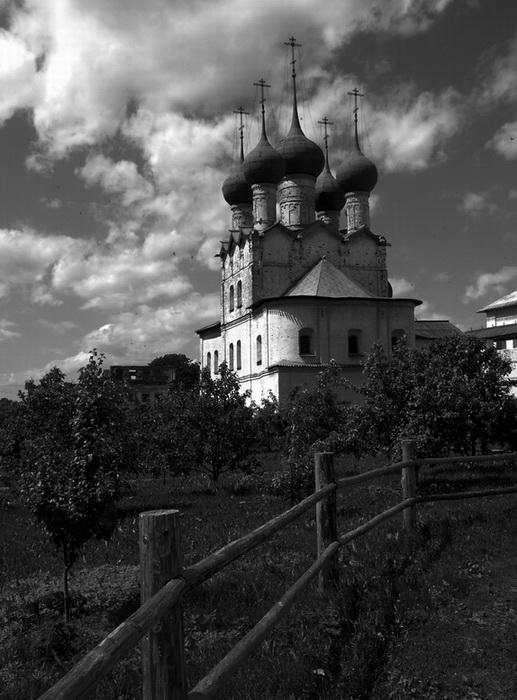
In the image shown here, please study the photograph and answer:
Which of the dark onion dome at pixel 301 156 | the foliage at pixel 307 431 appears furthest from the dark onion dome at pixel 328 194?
the foliage at pixel 307 431

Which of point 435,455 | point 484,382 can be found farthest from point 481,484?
point 484,382

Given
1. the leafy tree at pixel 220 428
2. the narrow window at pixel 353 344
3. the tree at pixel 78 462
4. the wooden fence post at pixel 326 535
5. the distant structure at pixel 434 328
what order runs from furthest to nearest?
the distant structure at pixel 434 328 < the narrow window at pixel 353 344 < the leafy tree at pixel 220 428 < the tree at pixel 78 462 < the wooden fence post at pixel 326 535

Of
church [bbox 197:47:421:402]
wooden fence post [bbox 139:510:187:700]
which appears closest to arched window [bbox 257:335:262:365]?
church [bbox 197:47:421:402]

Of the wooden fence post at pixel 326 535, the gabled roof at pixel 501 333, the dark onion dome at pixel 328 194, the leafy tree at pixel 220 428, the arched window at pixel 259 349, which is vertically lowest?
the wooden fence post at pixel 326 535

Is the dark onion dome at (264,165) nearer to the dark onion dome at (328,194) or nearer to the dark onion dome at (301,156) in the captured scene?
the dark onion dome at (301,156)

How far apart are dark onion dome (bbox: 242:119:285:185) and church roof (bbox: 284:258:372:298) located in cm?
651

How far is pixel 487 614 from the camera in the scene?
5281 millimetres

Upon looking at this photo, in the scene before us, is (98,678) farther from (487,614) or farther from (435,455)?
(435,455)

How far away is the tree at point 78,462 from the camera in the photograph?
21.5ft

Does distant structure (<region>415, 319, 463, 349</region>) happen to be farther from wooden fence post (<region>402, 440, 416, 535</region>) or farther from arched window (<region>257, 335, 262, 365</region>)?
wooden fence post (<region>402, 440, 416, 535</region>)

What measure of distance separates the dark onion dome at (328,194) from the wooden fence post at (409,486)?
3823 centimetres

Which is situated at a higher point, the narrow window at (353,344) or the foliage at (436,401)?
the narrow window at (353,344)

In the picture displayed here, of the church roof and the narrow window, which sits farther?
the narrow window

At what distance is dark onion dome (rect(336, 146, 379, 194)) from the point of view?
139 ft
